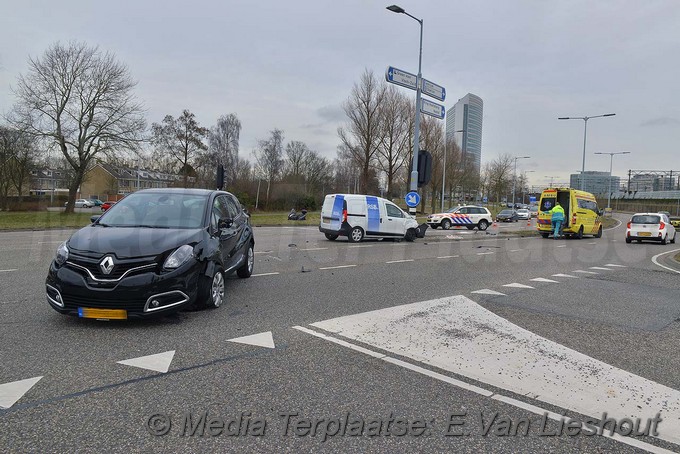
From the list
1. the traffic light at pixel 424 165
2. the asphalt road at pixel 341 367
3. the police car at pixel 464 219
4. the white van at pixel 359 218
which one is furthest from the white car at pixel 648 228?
the asphalt road at pixel 341 367

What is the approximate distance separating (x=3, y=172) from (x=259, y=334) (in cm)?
4903

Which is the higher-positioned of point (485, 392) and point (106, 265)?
point (106, 265)

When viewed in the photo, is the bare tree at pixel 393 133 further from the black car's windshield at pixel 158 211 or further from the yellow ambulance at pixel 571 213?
the black car's windshield at pixel 158 211

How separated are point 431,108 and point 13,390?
57.6ft

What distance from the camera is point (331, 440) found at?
297 centimetres

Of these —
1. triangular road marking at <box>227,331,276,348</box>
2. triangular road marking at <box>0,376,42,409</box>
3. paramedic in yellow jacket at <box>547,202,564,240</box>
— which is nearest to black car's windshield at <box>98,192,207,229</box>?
triangular road marking at <box>227,331,276,348</box>

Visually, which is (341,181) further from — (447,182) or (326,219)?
(326,219)

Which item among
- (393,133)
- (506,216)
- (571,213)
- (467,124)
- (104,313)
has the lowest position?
(104,313)

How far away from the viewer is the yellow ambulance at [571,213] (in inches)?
929

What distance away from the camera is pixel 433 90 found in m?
19.8

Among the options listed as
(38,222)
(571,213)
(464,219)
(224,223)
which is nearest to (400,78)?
(571,213)

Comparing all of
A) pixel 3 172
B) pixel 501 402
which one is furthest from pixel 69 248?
pixel 3 172

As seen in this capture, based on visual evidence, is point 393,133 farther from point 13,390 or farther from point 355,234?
point 13,390

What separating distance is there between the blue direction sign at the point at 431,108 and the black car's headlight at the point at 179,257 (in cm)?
1456
